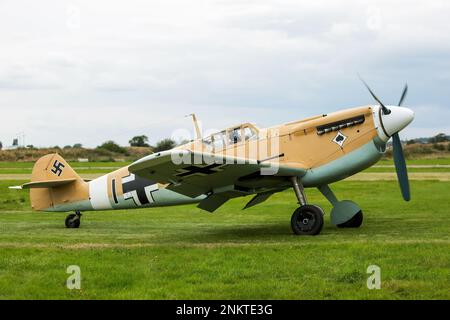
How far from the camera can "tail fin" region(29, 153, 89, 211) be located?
53.7 ft

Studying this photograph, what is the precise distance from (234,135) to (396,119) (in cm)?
329

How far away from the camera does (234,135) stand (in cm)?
1361

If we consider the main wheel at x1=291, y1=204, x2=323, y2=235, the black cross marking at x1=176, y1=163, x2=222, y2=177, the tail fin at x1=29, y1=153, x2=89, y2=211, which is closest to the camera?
the black cross marking at x1=176, y1=163, x2=222, y2=177

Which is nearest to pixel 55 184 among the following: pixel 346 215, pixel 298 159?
pixel 298 159

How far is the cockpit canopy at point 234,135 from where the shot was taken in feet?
44.6

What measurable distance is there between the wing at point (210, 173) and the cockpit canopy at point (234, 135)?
869mm

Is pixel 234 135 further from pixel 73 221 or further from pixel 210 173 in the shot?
pixel 73 221

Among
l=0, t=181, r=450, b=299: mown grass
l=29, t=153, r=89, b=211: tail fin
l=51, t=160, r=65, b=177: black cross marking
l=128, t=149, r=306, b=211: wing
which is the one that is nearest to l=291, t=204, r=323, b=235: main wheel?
l=0, t=181, r=450, b=299: mown grass

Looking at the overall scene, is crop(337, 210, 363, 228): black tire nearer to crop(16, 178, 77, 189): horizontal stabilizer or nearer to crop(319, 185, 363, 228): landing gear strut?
crop(319, 185, 363, 228): landing gear strut

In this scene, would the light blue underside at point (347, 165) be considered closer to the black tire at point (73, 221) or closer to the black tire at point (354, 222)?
the black tire at point (354, 222)

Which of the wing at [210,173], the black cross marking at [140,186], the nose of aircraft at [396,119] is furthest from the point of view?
the black cross marking at [140,186]

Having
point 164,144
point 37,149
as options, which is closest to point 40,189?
point 164,144

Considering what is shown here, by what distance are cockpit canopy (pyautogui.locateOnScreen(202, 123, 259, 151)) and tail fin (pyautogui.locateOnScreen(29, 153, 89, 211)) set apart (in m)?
4.29

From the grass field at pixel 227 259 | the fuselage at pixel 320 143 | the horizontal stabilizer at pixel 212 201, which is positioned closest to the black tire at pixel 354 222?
the grass field at pixel 227 259
